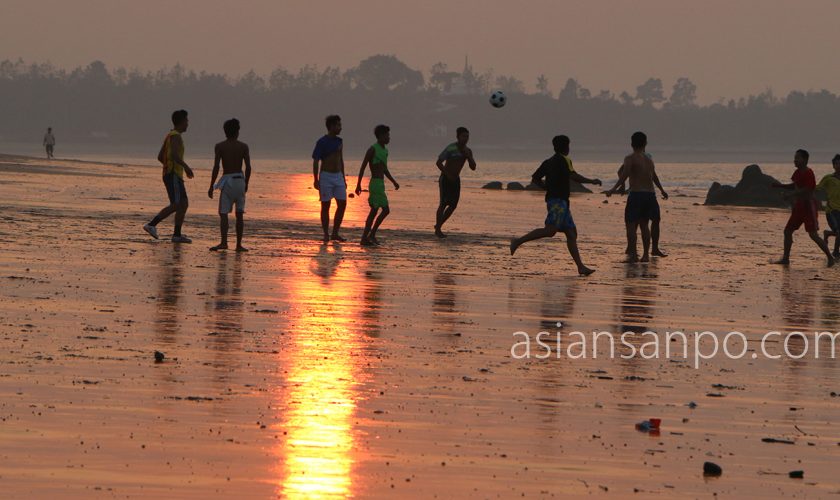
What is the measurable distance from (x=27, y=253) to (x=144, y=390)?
8.85 metres

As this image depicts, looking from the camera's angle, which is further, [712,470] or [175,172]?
[175,172]

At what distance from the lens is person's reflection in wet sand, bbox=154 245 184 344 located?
10250mm

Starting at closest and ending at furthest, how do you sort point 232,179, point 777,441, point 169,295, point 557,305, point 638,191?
point 777,441
point 169,295
point 557,305
point 232,179
point 638,191

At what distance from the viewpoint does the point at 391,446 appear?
22.1 feet

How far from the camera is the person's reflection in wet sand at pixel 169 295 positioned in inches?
404

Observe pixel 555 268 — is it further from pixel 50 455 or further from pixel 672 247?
pixel 50 455

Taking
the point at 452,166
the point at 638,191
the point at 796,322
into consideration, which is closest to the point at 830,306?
the point at 796,322

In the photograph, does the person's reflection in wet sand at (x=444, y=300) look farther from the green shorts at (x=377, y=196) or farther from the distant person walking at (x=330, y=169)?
the green shorts at (x=377, y=196)

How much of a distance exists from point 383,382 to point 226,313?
326 centimetres

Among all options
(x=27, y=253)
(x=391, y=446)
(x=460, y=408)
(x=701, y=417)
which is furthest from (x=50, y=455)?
(x=27, y=253)

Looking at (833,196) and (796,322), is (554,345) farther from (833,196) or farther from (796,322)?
(833,196)

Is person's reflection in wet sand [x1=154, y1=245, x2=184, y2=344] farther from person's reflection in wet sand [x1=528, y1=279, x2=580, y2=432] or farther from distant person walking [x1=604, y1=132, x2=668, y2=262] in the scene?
distant person walking [x1=604, y1=132, x2=668, y2=262]

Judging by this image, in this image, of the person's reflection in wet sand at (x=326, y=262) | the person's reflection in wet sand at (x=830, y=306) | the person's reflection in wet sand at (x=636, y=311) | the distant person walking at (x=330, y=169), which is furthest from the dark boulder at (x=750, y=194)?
the person's reflection in wet sand at (x=830, y=306)

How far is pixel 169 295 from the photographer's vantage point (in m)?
12.6
